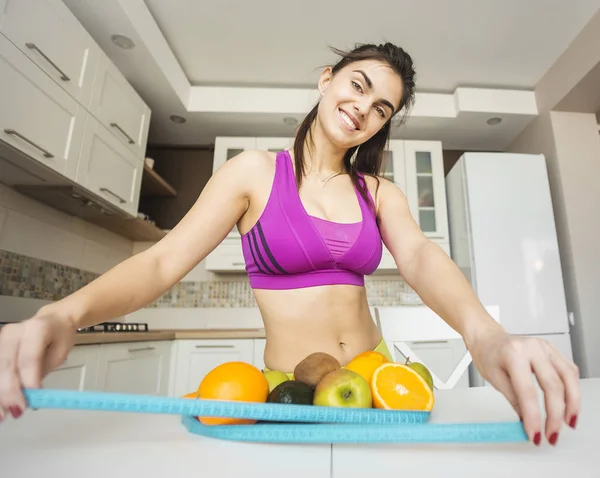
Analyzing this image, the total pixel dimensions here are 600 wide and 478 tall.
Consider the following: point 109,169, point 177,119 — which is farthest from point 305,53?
point 109,169

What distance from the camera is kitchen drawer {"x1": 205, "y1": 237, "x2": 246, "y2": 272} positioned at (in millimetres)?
2803

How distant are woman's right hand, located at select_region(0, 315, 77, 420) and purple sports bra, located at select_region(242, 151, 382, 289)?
19.8 inches

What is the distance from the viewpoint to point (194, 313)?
2967 mm

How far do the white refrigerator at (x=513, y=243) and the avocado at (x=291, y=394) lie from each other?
7.62ft

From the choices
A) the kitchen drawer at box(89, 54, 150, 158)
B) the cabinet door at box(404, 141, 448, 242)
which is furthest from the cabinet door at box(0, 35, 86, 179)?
the cabinet door at box(404, 141, 448, 242)

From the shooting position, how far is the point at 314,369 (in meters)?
0.50

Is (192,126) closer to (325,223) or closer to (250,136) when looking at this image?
(250,136)

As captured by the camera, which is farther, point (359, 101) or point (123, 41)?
point (123, 41)

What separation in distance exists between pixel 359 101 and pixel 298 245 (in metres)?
0.35

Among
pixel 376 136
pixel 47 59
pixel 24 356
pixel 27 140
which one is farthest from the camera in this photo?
pixel 47 59

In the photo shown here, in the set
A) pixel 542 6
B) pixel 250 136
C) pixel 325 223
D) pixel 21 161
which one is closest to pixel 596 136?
pixel 542 6

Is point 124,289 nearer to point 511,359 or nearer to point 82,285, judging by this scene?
point 511,359

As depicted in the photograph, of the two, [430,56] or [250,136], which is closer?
[430,56]

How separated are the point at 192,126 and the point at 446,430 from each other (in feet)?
10.3
